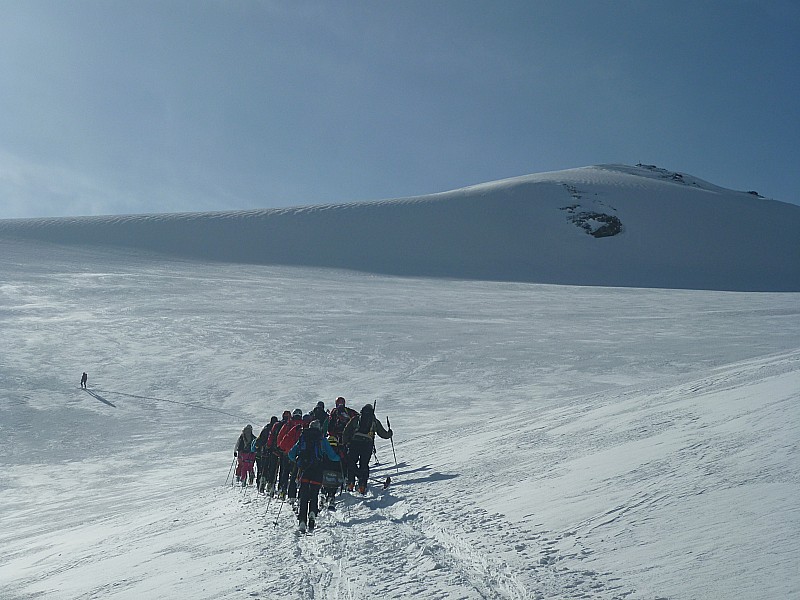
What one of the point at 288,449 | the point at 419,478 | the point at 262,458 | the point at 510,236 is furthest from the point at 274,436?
the point at 510,236

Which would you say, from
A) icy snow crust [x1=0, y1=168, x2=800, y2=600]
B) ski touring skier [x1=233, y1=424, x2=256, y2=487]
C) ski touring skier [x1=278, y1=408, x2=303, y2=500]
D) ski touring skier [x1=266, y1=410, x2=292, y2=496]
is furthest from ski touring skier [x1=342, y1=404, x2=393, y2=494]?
ski touring skier [x1=233, y1=424, x2=256, y2=487]

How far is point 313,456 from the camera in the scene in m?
7.97

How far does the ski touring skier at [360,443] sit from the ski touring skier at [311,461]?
1079mm

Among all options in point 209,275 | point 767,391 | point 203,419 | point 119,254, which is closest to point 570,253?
point 209,275

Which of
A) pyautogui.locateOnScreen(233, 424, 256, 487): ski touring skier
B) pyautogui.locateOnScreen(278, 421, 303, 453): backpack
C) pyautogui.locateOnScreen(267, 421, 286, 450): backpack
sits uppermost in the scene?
pyautogui.locateOnScreen(278, 421, 303, 453): backpack

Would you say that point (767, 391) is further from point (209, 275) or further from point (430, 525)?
point (209, 275)

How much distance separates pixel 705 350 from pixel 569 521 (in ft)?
61.8

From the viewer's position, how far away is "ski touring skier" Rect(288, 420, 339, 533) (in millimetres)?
7723

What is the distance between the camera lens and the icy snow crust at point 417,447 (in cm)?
510

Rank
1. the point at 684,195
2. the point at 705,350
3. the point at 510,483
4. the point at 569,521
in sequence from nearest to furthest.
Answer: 1. the point at 569,521
2. the point at 510,483
3. the point at 705,350
4. the point at 684,195

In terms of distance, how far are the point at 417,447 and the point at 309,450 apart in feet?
16.4

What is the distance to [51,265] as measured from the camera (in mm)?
42875

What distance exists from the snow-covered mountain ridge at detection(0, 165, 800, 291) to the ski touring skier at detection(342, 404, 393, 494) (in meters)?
41.9

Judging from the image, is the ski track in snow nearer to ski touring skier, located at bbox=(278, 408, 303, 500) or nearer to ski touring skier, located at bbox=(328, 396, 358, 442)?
ski touring skier, located at bbox=(278, 408, 303, 500)
